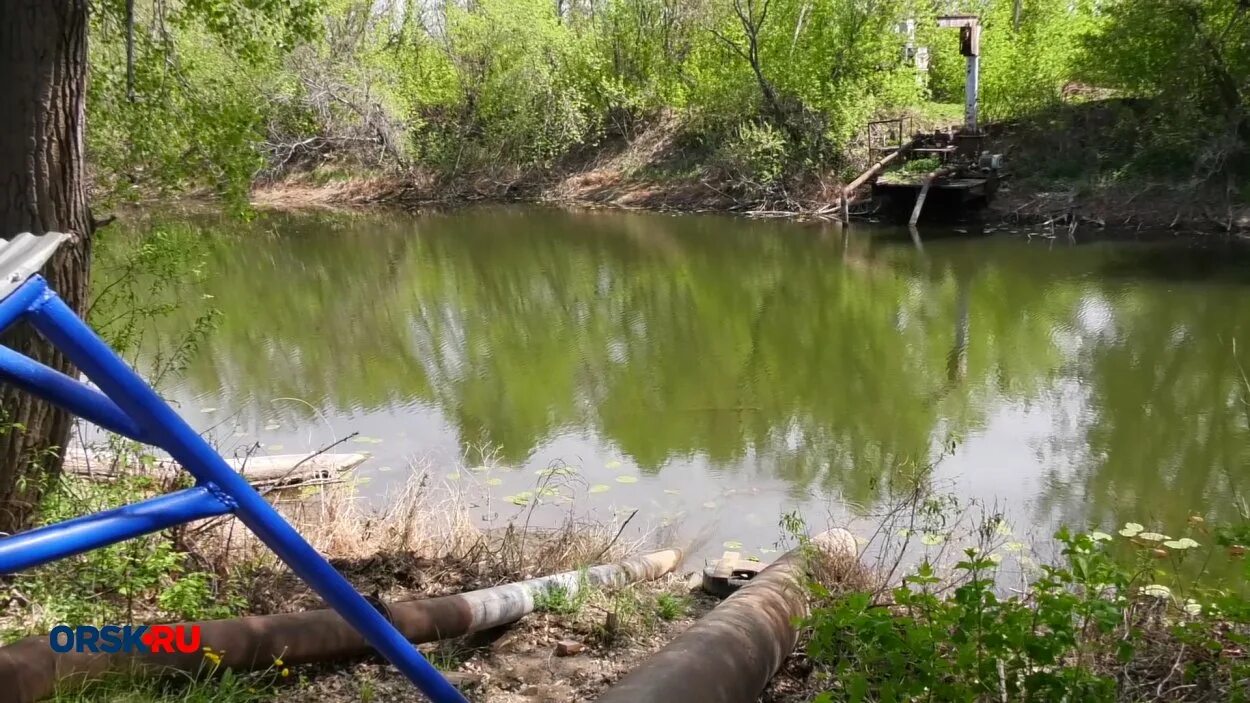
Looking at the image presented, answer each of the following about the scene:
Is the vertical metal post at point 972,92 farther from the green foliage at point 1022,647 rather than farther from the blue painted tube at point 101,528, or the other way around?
the blue painted tube at point 101,528

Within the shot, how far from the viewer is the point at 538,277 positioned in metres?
16.7

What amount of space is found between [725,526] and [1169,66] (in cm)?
1652

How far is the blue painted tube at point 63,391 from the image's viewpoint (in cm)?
164

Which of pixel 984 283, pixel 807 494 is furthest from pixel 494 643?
pixel 984 283

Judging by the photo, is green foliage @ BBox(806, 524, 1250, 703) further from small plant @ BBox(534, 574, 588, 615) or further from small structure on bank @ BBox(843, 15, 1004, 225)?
small structure on bank @ BBox(843, 15, 1004, 225)

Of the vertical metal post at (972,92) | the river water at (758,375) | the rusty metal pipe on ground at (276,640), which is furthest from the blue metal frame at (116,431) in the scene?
the vertical metal post at (972,92)

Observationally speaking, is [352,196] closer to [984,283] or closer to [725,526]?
[984,283]

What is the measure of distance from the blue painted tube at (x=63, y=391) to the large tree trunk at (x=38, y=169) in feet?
6.43

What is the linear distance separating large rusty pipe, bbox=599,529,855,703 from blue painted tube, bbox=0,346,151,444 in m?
1.35

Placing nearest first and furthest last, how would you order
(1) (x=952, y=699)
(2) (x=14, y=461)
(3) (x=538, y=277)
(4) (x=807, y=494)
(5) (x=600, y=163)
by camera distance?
(1) (x=952, y=699)
(2) (x=14, y=461)
(4) (x=807, y=494)
(3) (x=538, y=277)
(5) (x=600, y=163)

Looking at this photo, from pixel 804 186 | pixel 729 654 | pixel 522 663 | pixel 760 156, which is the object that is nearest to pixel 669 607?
pixel 522 663

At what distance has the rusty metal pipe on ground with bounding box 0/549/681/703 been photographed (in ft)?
7.84

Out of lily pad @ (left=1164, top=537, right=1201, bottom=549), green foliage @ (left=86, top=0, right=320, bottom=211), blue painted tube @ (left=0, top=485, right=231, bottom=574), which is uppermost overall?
green foliage @ (left=86, top=0, right=320, bottom=211)

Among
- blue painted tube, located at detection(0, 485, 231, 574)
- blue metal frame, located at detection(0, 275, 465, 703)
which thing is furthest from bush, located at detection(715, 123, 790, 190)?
blue painted tube, located at detection(0, 485, 231, 574)
